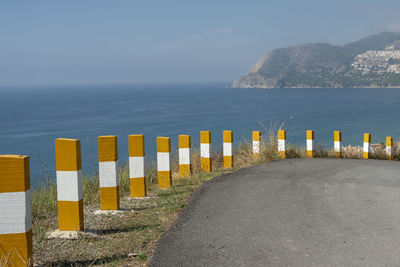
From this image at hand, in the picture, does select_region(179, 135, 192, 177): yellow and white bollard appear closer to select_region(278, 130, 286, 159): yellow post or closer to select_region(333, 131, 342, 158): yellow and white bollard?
select_region(278, 130, 286, 159): yellow post

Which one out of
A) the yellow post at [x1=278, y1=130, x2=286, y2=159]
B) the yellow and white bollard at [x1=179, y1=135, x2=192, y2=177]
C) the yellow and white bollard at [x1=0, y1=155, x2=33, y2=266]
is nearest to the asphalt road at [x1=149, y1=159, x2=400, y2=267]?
the yellow and white bollard at [x1=179, y1=135, x2=192, y2=177]

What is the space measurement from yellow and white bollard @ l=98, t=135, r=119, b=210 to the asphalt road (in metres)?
1.11

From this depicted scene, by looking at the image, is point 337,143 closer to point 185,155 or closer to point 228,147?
point 228,147

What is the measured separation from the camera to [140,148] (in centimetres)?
741

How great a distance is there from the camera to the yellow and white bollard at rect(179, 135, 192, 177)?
30.1ft

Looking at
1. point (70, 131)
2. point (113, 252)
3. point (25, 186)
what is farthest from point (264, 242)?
point (70, 131)

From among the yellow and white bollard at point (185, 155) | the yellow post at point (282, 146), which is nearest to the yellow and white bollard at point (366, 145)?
the yellow post at point (282, 146)

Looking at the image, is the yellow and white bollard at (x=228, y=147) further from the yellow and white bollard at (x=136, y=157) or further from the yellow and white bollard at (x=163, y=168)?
the yellow and white bollard at (x=136, y=157)

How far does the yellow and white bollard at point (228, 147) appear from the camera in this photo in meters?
10.4

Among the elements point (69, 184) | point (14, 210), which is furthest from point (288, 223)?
point (14, 210)

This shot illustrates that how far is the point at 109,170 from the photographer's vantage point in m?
6.31

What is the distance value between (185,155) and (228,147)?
1.49 meters

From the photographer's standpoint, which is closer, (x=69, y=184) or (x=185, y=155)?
(x=69, y=184)

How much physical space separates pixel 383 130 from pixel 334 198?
6284 centimetres
